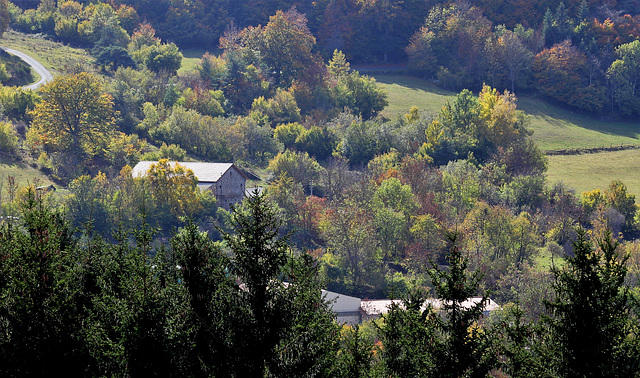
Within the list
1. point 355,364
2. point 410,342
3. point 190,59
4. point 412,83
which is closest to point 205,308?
point 355,364

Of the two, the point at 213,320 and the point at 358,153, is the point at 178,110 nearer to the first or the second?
the point at 358,153

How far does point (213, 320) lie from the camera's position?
14852 mm

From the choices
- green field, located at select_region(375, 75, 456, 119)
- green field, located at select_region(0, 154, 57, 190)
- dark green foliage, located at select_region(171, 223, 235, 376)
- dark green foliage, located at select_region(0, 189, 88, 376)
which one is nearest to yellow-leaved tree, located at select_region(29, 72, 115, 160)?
green field, located at select_region(0, 154, 57, 190)

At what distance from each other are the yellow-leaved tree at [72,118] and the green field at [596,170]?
45870 mm

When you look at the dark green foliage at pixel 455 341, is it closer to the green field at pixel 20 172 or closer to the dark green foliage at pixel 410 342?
the dark green foliage at pixel 410 342

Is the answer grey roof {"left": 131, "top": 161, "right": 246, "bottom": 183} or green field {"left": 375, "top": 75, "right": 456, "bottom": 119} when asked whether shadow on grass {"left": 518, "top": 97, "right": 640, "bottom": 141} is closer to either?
green field {"left": 375, "top": 75, "right": 456, "bottom": 119}

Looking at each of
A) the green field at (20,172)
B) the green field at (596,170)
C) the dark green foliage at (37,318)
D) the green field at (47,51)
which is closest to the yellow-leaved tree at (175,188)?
the green field at (20,172)

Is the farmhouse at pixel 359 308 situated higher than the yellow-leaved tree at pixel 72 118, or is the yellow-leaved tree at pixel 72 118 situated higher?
the yellow-leaved tree at pixel 72 118

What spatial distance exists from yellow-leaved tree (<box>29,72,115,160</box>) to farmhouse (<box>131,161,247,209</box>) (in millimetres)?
8590

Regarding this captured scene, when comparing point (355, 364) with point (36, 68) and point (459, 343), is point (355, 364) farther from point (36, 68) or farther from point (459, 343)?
point (36, 68)

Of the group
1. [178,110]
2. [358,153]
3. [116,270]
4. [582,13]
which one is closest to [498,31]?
[582,13]

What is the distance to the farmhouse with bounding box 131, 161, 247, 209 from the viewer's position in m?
55.8

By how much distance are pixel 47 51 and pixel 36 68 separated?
28.1ft

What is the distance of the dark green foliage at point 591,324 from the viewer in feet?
44.1
